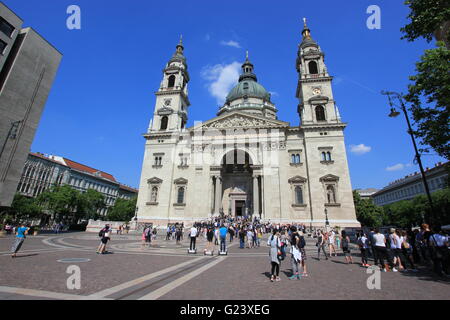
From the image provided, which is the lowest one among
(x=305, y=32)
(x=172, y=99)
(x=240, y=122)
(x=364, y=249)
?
(x=364, y=249)

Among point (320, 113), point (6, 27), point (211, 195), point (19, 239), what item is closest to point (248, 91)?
point (320, 113)

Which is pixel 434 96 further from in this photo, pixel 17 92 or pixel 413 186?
pixel 413 186

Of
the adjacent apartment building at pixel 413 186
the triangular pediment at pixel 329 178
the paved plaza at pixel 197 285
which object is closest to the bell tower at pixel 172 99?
the triangular pediment at pixel 329 178

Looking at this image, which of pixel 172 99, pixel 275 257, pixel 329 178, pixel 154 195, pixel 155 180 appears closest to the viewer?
pixel 275 257

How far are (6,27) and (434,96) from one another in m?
31.8

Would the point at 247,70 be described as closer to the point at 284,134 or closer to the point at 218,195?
the point at 284,134

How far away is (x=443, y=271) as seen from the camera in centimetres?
805

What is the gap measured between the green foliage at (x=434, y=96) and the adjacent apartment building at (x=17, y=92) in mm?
29370

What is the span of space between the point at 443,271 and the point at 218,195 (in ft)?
95.4

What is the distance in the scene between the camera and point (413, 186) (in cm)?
6150

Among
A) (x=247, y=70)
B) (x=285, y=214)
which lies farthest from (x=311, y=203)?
(x=247, y=70)

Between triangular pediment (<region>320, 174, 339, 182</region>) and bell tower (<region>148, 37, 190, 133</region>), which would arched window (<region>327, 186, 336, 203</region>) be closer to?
triangular pediment (<region>320, 174, 339, 182</region>)

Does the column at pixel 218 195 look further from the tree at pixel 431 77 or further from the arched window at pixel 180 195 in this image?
the tree at pixel 431 77

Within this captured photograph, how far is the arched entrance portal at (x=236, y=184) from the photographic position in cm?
3834
